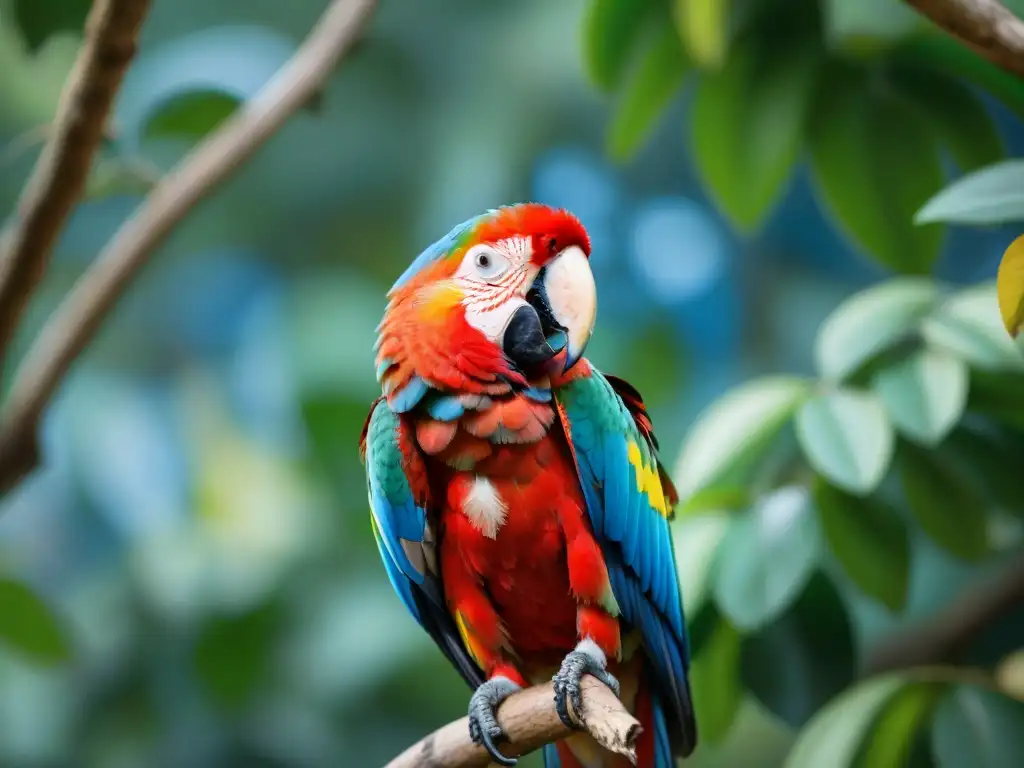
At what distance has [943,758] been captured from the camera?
1.30m

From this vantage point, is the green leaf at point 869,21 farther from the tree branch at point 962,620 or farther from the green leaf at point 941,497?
the tree branch at point 962,620

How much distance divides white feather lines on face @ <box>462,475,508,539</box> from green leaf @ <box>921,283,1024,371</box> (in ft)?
2.09

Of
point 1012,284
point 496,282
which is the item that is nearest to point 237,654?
point 496,282

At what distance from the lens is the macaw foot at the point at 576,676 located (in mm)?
1024

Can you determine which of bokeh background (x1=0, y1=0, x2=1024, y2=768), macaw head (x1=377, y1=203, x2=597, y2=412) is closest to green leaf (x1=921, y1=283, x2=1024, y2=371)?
macaw head (x1=377, y1=203, x2=597, y2=412)

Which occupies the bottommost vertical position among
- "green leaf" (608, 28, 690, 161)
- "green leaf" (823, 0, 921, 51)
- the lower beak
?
the lower beak

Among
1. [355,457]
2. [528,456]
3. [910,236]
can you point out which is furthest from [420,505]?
[355,457]

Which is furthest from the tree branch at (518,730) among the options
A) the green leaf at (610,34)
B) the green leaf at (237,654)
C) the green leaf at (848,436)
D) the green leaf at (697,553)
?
the green leaf at (237,654)

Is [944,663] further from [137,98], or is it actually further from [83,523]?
[83,523]

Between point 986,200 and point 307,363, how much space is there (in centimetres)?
252

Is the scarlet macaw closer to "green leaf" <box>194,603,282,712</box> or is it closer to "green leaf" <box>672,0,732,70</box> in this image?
"green leaf" <box>672,0,732,70</box>

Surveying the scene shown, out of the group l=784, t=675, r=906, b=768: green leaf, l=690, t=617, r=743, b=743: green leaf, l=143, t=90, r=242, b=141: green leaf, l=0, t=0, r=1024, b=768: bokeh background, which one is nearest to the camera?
l=784, t=675, r=906, b=768: green leaf

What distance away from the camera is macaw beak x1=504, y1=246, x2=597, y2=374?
1011 millimetres

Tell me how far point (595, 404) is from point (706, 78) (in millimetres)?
651
